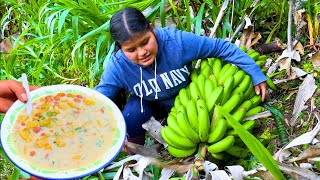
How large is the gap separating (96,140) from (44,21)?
1485 mm

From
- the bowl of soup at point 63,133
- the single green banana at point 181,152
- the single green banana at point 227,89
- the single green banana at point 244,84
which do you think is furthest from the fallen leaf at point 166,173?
the single green banana at point 244,84

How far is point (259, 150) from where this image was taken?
4.60 ft

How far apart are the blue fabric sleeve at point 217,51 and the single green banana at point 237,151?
1.07 feet

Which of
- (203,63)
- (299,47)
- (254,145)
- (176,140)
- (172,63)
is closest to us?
(254,145)

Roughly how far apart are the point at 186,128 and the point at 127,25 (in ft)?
1.47

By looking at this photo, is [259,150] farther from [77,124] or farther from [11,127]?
[11,127]

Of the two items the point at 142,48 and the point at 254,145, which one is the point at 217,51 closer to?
the point at 142,48

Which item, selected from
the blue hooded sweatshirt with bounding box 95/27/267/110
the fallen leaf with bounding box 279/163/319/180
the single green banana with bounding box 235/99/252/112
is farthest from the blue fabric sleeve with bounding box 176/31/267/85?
the fallen leaf with bounding box 279/163/319/180

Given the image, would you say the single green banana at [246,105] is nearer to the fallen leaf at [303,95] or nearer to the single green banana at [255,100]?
the single green banana at [255,100]

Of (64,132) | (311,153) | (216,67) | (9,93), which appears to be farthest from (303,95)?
(9,93)

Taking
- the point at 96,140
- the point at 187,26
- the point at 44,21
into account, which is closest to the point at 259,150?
the point at 96,140

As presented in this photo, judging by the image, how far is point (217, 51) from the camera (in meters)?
2.08

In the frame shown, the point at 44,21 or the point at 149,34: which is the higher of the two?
the point at 149,34

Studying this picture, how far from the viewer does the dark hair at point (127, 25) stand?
6.07ft
